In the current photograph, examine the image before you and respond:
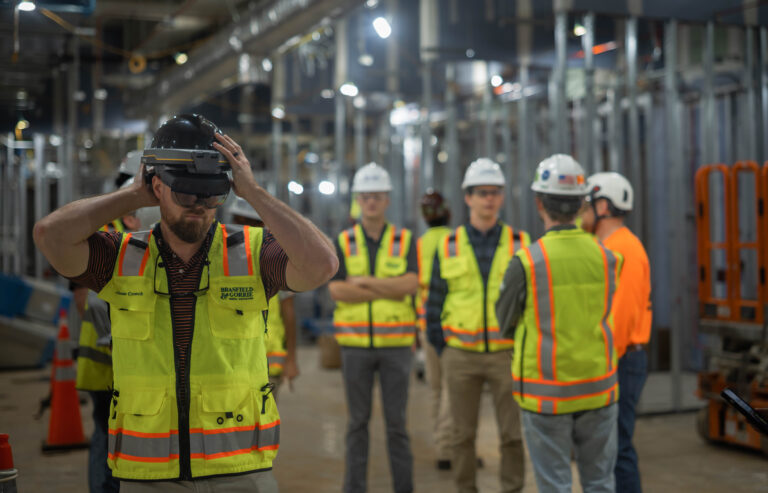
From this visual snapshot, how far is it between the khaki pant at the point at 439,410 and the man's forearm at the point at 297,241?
389cm

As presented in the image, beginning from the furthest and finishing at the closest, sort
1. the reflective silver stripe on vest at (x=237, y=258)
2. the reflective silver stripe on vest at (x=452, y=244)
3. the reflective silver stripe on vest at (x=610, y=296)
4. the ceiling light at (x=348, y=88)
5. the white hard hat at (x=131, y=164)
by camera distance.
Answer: the ceiling light at (x=348, y=88) → the reflective silver stripe on vest at (x=452, y=244) → the white hard hat at (x=131, y=164) → the reflective silver stripe on vest at (x=610, y=296) → the reflective silver stripe on vest at (x=237, y=258)

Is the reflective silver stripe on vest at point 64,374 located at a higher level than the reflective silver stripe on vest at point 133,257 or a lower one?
lower

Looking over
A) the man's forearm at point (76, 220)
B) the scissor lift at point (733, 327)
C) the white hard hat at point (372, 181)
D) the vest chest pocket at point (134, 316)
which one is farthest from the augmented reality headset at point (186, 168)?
the scissor lift at point (733, 327)

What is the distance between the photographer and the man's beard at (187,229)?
256cm

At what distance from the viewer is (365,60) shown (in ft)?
38.9

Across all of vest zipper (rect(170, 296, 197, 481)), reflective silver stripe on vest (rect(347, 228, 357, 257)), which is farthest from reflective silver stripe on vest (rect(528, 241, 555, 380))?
reflective silver stripe on vest (rect(347, 228, 357, 257))

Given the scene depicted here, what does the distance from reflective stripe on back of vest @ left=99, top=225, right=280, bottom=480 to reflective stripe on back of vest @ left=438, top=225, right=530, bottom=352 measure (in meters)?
2.67

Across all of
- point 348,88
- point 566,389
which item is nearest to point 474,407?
point 566,389

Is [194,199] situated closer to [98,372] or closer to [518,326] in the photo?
[518,326]

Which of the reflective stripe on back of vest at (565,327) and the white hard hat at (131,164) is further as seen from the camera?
the white hard hat at (131,164)

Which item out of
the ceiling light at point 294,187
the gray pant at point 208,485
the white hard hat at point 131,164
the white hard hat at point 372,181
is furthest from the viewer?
the ceiling light at point 294,187

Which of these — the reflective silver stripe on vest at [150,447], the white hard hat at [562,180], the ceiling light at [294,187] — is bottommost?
the reflective silver stripe on vest at [150,447]

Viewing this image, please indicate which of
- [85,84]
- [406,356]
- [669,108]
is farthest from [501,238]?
[85,84]

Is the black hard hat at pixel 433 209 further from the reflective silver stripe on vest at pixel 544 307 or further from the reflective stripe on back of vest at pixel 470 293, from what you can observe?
the reflective silver stripe on vest at pixel 544 307
